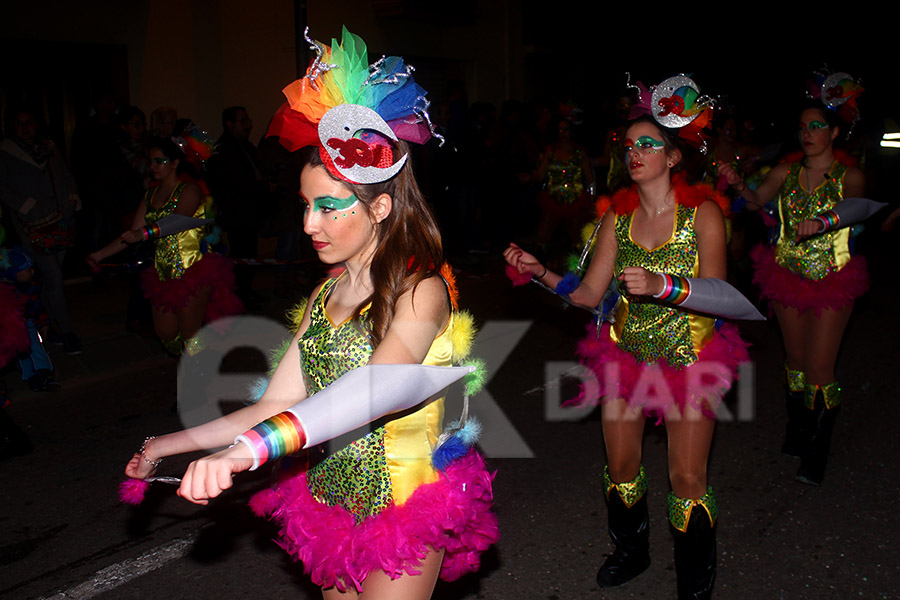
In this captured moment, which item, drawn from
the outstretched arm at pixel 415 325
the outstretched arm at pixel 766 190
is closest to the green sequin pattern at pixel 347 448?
the outstretched arm at pixel 415 325

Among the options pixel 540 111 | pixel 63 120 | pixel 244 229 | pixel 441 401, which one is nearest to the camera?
pixel 441 401

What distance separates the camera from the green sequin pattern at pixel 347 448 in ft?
7.72

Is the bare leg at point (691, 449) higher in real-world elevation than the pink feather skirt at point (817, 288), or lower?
lower

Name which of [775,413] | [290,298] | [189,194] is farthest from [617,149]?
[290,298]

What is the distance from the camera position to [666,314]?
11.5ft

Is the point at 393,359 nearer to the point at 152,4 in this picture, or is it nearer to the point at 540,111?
the point at 152,4

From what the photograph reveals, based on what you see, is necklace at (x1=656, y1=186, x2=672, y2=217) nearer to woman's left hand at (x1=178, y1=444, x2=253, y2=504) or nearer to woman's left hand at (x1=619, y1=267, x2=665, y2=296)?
woman's left hand at (x1=619, y1=267, x2=665, y2=296)

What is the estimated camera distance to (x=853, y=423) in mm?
5887

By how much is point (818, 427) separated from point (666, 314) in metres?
1.89

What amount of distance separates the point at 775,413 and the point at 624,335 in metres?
2.91

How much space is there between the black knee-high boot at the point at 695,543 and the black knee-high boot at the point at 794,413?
181 centimetres

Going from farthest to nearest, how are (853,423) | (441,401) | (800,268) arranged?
(853,423) → (800,268) → (441,401)

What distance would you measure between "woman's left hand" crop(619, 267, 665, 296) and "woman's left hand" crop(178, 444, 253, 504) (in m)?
1.64

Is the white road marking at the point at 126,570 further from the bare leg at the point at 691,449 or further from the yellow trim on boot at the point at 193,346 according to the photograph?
the bare leg at the point at 691,449
